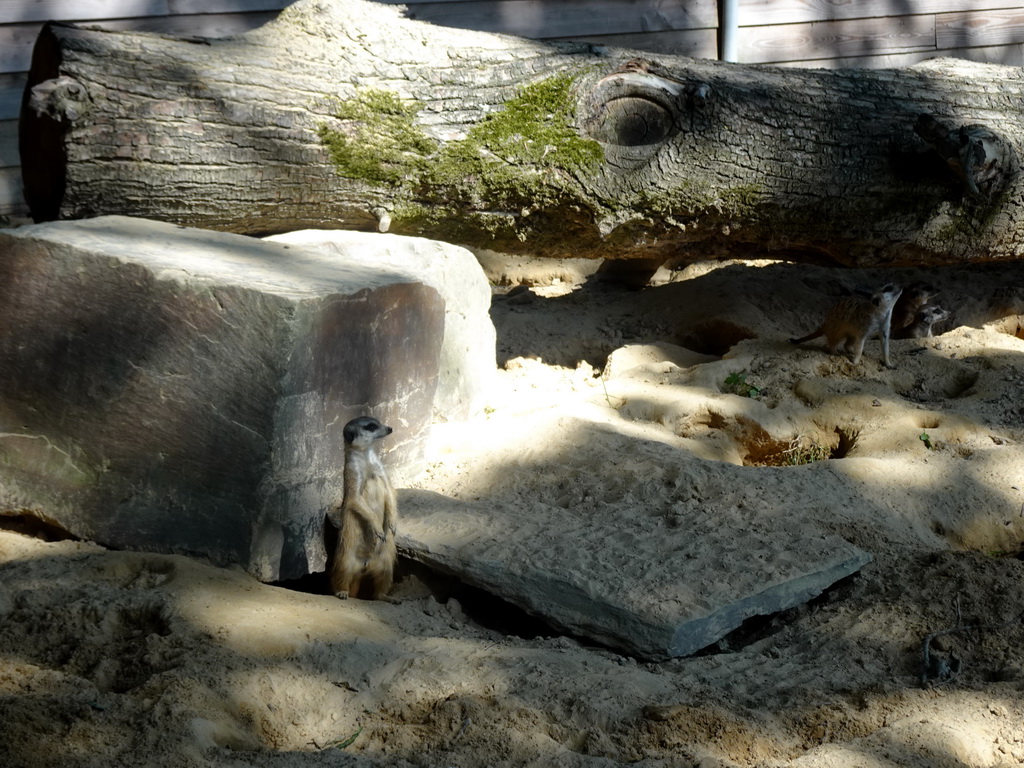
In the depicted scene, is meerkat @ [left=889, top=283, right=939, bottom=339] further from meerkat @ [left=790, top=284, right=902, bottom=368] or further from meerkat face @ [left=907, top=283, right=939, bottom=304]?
meerkat @ [left=790, top=284, right=902, bottom=368]

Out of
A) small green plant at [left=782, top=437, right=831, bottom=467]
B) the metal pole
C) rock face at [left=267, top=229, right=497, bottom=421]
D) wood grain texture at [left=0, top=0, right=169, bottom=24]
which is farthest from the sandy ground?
wood grain texture at [left=0, top=0, right=169, bottom=24]

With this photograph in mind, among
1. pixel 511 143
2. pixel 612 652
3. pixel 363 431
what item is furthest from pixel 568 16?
pixel 612 652

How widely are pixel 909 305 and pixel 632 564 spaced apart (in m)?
3.82

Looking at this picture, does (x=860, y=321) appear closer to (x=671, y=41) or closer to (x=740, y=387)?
(x=740, y=387)

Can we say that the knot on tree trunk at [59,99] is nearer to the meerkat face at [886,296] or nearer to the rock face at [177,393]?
the rock face at [177,393]

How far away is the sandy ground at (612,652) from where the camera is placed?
2465mm

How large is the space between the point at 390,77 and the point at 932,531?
336 centimetres

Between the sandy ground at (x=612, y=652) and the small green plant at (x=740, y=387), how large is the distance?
17 mm

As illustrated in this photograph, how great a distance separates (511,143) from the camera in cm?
502

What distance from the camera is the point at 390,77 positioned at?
496 centimetres

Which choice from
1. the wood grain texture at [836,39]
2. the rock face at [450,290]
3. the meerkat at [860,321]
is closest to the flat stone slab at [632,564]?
the rock face at [450,290]

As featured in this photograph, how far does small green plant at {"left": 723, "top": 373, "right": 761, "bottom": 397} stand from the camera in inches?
205

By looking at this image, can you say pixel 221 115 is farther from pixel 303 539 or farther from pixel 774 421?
pixel 774 421

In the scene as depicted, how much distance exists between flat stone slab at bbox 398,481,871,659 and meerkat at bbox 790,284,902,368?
2.23 metres
